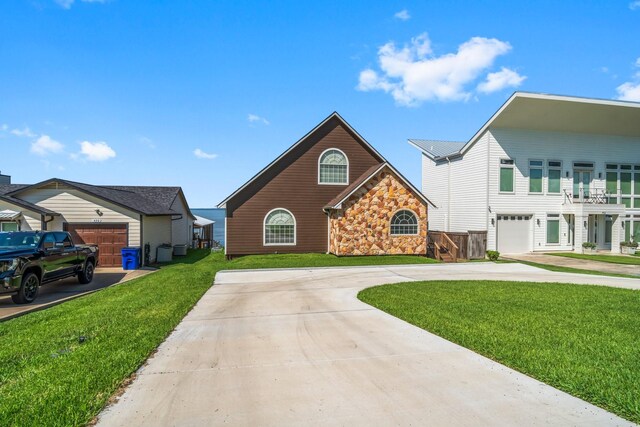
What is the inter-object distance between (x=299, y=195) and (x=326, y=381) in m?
18.0

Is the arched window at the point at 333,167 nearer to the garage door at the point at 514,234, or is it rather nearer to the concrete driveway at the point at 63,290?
the garage door at the point at 514,234

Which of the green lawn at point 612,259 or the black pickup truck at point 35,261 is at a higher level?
the black pickup truck at point 35,261

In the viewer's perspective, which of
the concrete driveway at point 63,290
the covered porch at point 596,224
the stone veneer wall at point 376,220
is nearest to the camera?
the concrete driveway at point 63,290

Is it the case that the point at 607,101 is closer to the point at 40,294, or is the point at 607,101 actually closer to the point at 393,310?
the point at 393,310

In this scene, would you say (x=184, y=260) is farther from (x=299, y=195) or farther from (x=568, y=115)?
(x=568, y=115)

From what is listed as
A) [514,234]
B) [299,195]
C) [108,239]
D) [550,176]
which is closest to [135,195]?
[108,239]

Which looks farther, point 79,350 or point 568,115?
point 568,115

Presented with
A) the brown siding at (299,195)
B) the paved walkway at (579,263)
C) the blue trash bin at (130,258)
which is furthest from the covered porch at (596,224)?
the blue trash bin at (130,258)

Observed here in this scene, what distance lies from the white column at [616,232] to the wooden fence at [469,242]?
10555mm

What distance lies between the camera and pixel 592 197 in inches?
1048

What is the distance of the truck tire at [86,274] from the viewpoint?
14.8m

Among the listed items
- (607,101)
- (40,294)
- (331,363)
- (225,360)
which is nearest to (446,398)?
(331,363)

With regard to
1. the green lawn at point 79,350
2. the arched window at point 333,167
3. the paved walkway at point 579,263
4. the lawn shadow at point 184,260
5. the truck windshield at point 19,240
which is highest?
the arched window at point 333,167

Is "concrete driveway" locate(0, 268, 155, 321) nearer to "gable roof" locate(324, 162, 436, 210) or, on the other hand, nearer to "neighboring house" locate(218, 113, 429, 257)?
"neighboring house" locate(218, 113, 429, 257)
